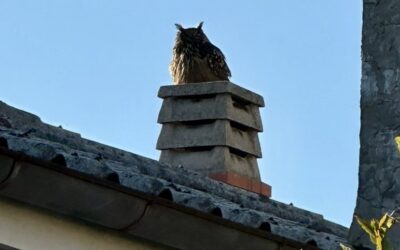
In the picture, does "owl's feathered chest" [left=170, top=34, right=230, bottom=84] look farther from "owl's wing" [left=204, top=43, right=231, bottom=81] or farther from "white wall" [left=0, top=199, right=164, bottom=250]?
"white wall" [left=0, top=199, right=164, bottom=250]

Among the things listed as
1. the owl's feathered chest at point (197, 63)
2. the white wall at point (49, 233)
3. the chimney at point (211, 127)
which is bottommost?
the white wall at point (49, 233)

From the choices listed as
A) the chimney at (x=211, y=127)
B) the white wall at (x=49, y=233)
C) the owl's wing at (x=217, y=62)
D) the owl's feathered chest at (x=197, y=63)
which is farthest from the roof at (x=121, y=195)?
the owl's wing at (x=217, y=62)

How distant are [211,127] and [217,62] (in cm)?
364

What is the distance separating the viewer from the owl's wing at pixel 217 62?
1341 cm

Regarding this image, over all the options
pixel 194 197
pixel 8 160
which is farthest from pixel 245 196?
pixel 8 160

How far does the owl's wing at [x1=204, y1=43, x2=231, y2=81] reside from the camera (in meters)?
13.4

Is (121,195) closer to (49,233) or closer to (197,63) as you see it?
(49,233)

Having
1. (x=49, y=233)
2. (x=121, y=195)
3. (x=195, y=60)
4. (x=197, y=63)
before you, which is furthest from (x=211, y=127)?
(x=121, y=195)

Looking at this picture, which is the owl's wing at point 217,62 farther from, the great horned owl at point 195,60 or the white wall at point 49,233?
the white wall at point 49,233

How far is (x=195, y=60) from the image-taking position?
13.4 meters

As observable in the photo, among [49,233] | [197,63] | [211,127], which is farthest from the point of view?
[197,63]

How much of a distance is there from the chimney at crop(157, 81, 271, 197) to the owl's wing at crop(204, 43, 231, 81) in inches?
126

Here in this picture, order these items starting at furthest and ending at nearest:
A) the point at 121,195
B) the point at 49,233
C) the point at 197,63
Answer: the point at 197,63
the point at 49,233
the point at 121,195

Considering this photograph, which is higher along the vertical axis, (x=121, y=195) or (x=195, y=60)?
(x=195, y=60)
